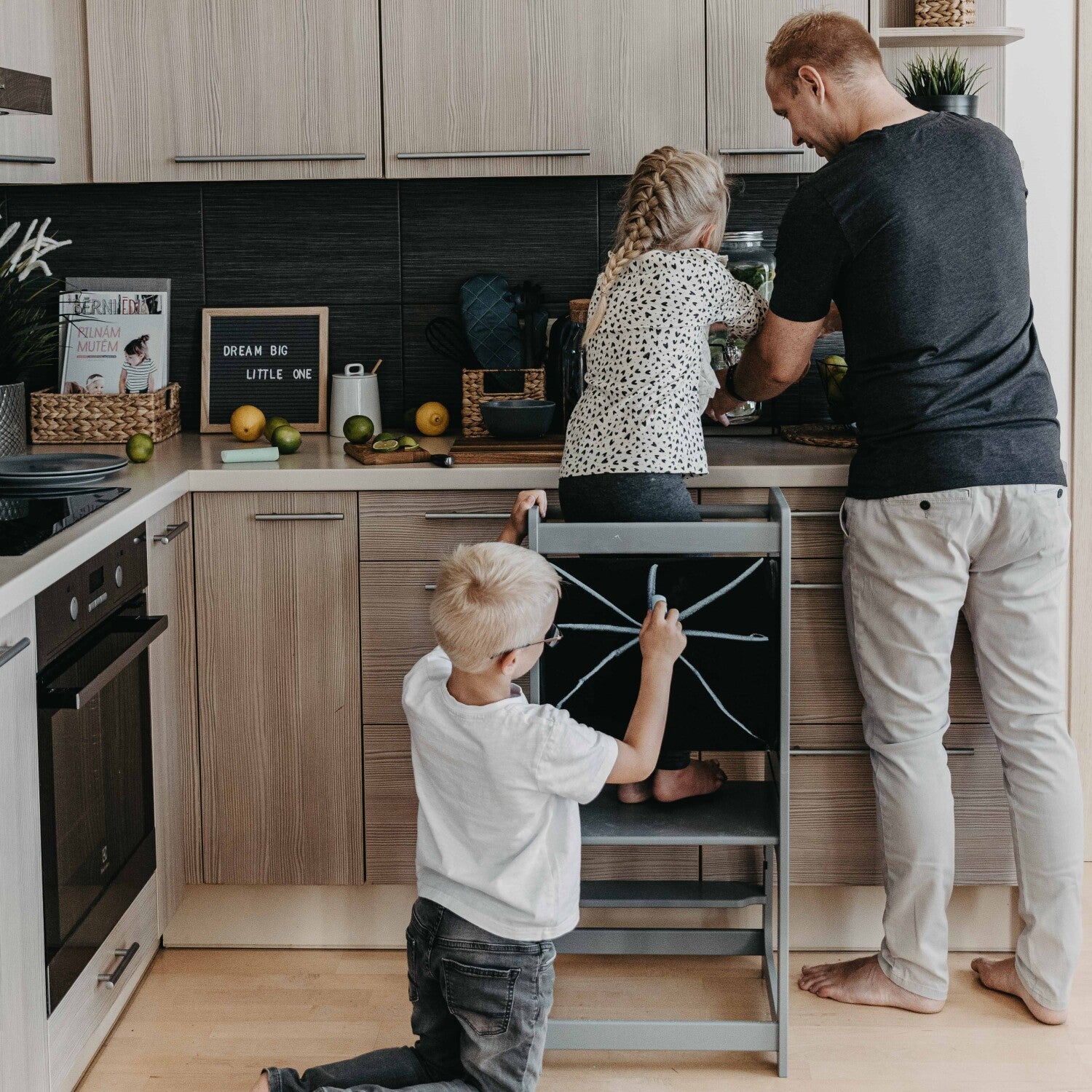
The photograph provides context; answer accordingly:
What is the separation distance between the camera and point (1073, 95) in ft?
9.44

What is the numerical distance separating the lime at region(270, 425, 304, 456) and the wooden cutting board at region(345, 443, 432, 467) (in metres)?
0.16

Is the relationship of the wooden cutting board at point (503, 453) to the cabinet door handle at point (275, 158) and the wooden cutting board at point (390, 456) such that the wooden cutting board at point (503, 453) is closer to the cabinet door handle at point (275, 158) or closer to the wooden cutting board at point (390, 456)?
the wooden cutting board at point (390, 456)

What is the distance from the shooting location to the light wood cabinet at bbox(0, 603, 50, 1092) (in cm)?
175

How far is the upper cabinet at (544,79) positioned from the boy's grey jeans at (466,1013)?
1.55 metres

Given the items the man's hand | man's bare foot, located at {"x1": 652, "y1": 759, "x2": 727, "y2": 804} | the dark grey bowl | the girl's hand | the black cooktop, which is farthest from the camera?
the dark grey bowl

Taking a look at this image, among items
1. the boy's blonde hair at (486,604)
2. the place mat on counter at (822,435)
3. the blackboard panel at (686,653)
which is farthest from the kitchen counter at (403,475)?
the boy's blonde hair at (486,604)

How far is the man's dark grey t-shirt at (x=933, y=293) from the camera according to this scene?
217 cm

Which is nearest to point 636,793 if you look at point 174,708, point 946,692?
point 946,692

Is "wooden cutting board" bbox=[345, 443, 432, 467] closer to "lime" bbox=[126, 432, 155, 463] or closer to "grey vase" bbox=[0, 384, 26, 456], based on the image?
"lime" bbox=[126, 432, 155, 463]

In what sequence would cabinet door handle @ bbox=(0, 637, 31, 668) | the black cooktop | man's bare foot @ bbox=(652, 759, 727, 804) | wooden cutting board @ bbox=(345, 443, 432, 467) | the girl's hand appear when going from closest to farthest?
cabinet door handle @ bbox=(0, 637, 31, 668)
the black cooktop
the girl's hand
man's bare foot @ bbox=(652, 759, 727, 804)
wooden cutting board @ bbox=(345, 443, 432, 467)

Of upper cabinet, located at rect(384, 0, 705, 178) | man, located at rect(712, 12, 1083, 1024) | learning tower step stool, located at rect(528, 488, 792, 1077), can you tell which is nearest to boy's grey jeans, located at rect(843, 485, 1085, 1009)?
man, located at rect(712, 12, 1083, 1024)

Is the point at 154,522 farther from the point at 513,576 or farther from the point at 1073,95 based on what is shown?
the point at 1073,95

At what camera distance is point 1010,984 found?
2537 millimetres

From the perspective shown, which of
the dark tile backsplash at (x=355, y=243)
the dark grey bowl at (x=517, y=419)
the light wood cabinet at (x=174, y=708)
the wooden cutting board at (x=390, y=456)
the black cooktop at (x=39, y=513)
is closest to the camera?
the black cooktop at (x=39, y=513)
